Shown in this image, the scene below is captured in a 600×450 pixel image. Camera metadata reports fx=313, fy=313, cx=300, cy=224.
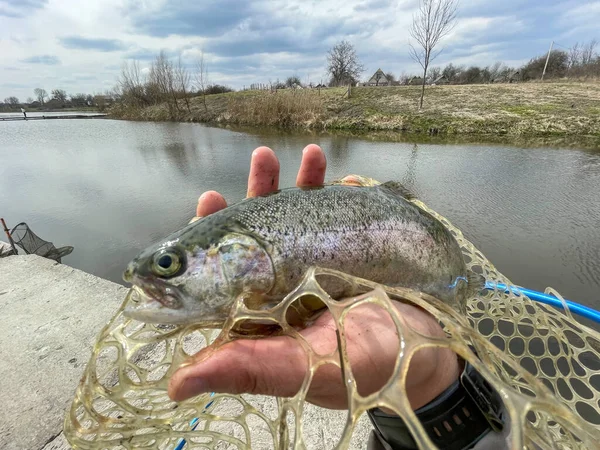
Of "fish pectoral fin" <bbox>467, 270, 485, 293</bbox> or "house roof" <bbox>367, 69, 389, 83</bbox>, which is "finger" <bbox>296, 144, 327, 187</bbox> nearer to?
"fish pectoral fin" <bbox>467, 270, 485, 293</bbox>

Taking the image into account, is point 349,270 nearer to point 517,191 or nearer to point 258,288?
point 258,288

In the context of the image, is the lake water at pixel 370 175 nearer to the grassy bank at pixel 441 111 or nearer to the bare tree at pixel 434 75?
the grassy bank at pixel 441 111

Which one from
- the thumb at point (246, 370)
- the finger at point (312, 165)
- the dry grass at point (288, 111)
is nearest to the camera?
the thumb at point (246, 370)

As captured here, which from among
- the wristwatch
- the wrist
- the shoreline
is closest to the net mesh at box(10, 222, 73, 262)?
the wristwatch

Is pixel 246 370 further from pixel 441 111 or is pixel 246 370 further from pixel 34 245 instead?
pixel 441 111

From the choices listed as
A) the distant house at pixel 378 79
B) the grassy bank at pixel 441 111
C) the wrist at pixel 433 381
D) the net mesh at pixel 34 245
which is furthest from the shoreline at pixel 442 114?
the distant house at pixel 378 79

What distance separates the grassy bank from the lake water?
6751mm

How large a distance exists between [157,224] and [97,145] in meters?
17.6

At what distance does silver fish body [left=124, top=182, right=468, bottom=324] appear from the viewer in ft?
4.97

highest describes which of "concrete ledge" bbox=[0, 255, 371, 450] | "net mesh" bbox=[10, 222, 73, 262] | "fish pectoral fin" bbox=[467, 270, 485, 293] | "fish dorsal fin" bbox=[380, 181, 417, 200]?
"fish dorsal fin" bbox=[380, 181, 417, 200]

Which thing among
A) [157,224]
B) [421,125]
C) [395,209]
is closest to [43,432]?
[395,209]

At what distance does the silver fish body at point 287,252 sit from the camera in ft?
4.97

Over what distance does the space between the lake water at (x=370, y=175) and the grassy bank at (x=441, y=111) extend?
675 centimetres

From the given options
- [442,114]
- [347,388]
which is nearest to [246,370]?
[347,388]
